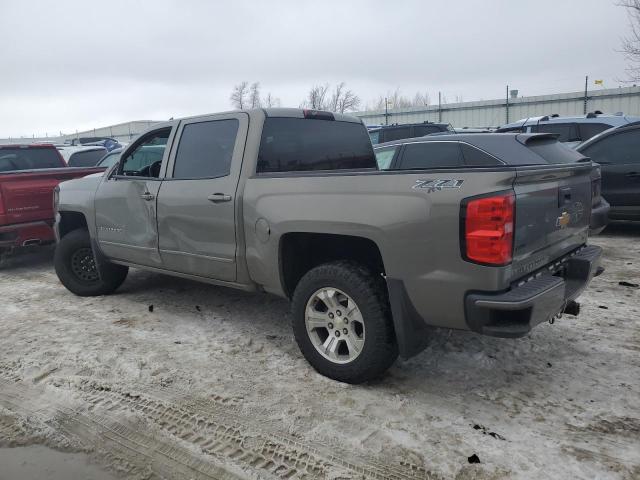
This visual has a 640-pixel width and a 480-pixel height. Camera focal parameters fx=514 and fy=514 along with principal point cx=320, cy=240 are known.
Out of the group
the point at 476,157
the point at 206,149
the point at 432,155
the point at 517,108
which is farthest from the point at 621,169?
the point at 517,108

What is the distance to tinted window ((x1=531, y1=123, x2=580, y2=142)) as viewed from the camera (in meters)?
10.4

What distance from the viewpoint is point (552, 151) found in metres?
5.67

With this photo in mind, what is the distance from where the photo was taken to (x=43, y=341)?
432 cm

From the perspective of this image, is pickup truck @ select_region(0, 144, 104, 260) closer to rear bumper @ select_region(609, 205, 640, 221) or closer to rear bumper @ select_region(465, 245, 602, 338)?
rear bumper @ select_region(465, 245, 602, 338)

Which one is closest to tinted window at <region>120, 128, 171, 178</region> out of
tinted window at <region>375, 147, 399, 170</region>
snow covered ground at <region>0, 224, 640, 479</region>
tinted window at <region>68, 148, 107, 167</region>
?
snow covered ground at <region>0, 224, 640, 479</region>

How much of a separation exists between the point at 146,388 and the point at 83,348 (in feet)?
3.33

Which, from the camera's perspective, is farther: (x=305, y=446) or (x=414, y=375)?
(x=414, y=375)

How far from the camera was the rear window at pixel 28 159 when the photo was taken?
789 centimetres

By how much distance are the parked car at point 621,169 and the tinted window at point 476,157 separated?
225 cm

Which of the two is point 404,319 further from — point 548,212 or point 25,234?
point 25,234

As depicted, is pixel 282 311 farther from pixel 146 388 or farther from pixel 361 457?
pixel 361 457

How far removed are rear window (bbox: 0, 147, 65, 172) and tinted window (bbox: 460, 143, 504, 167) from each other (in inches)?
249

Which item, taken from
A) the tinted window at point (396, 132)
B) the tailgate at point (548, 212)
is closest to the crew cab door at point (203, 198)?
the tailgate at point (548, 212)

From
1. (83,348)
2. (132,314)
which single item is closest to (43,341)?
(83,348)
